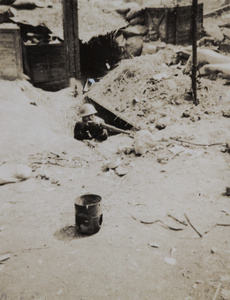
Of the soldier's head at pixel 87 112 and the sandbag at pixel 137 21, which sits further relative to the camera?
the sandbag at pixel 137 21

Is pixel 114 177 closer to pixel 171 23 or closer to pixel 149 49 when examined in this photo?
pixel 149 49

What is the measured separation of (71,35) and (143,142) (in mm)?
9200

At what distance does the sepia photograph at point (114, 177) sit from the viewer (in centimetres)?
306

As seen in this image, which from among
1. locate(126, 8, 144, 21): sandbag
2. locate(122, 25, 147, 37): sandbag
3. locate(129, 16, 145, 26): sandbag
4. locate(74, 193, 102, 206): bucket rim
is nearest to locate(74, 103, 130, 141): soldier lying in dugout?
locate(74, 193, 102, 206): bucket rim

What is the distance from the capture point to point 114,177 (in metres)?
5.44

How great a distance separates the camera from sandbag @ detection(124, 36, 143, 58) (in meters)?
15.6

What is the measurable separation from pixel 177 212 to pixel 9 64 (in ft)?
29.0

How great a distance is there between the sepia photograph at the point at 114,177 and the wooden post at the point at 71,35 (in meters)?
0.06

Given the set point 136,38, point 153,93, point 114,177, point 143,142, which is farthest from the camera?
point 136,38

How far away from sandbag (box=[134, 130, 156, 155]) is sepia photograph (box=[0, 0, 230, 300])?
2cm

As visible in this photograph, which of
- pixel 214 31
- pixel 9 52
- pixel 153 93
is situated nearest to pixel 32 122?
pixel 9 52

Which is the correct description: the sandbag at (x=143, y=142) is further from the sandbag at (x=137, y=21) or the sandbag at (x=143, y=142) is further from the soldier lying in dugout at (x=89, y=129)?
the sandbag at (x=137, y=21)

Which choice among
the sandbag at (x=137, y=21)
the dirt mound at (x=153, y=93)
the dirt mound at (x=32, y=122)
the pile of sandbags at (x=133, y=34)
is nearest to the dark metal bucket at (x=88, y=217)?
the dirt mound at (x=32, y=122)

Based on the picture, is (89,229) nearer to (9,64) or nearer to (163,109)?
(163,109)
